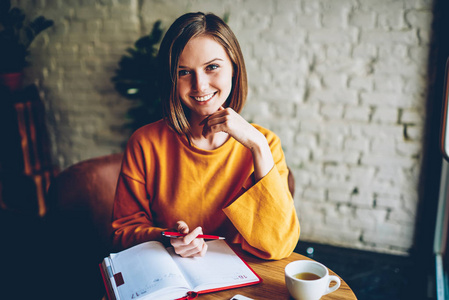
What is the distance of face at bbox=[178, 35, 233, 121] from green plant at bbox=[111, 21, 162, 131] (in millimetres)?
1042

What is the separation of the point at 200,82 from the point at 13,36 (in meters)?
2.07

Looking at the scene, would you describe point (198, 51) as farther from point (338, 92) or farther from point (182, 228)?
point (338, 92)

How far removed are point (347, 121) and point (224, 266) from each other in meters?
1.42

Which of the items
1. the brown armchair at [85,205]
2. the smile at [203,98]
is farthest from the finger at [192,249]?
the brown armchair at [85,205]

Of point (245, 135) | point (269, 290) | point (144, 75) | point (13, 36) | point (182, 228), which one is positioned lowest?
point (269, 290)

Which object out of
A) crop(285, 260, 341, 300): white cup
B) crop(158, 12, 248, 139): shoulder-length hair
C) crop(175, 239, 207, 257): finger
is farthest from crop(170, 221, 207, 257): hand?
crop(158, 12, 248, 139): shoulder-length hair

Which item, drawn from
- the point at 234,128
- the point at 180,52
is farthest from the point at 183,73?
the point at 234,128

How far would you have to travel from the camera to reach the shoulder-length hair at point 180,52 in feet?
3.32

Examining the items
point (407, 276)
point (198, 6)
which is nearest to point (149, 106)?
point (198, 6)

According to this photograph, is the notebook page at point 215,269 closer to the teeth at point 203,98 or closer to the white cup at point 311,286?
the white cup at point 311,286

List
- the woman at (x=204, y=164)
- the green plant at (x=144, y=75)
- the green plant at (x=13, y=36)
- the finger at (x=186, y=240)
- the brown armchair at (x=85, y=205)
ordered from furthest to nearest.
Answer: the green plant at (x=13, y=36)
the green plant at (x=144, y=75)
the brown armchair at (x=85, y=205)
the woman at (x=204, y=164)
the finger at (x=186, y=240)

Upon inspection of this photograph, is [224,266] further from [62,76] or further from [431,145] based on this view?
[62,76]

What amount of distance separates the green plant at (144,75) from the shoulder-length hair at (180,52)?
0.98 meters

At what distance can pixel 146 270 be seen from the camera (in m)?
0.79
